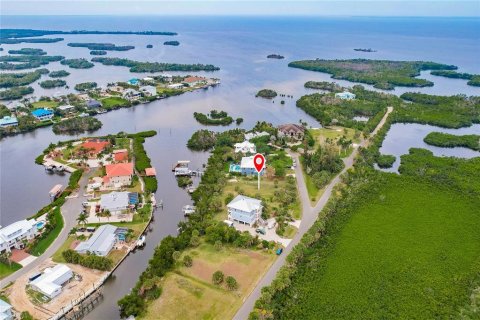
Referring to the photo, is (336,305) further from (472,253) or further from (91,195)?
(91,195)

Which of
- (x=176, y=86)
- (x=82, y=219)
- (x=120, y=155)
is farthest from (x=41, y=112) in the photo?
(x=82, y=219)

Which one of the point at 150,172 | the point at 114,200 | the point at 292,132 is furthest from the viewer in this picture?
the point at 292,132

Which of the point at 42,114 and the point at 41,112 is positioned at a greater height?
the point at 41,112

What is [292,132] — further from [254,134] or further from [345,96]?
[345,96]

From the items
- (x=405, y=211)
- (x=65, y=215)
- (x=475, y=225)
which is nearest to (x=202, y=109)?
(x=65, y=215)

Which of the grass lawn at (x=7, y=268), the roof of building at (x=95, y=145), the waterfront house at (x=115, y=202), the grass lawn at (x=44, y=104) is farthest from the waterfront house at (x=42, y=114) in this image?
the grass lawn at (x=7, y=268)

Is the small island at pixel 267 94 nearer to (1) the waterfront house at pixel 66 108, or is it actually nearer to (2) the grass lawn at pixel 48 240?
(1) the waterfront house at pixel 66 108
